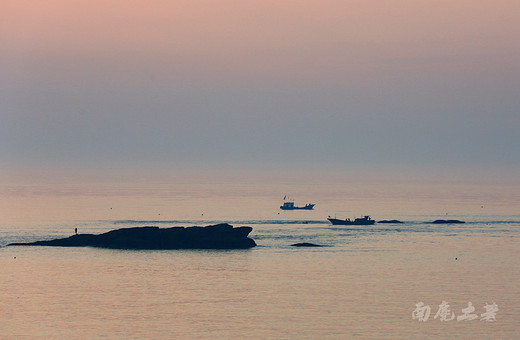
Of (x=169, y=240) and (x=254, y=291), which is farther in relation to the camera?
(x=169, y=240)

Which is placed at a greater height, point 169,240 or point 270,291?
point 169,240

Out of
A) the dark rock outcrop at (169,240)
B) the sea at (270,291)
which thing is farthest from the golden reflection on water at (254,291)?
the dark rock outcrop at (169,240)

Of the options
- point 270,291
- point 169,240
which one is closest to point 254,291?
point 270,291

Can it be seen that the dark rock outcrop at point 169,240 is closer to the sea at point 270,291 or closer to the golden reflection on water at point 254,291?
the sea at point 270,291

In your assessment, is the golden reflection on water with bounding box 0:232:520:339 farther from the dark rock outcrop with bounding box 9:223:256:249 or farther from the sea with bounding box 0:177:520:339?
the dark rock outcrop with bounding box 9:223:256:249

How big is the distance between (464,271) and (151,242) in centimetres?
5064

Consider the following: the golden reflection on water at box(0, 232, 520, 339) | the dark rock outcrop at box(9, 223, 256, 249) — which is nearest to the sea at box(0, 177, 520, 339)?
the golden reflection on water at box(0, 232, 520, 339)

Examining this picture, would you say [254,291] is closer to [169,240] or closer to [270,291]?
[270,291]

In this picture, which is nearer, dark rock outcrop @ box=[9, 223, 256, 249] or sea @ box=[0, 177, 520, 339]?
sea @ box=[0, 177, 520, 339]

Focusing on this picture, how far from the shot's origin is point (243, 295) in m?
86.8

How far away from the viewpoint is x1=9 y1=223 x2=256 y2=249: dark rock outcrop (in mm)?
134125

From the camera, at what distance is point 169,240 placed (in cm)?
13562

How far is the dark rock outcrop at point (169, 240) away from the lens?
134125 mm

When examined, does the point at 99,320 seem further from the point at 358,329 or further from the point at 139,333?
the point at 358,329
